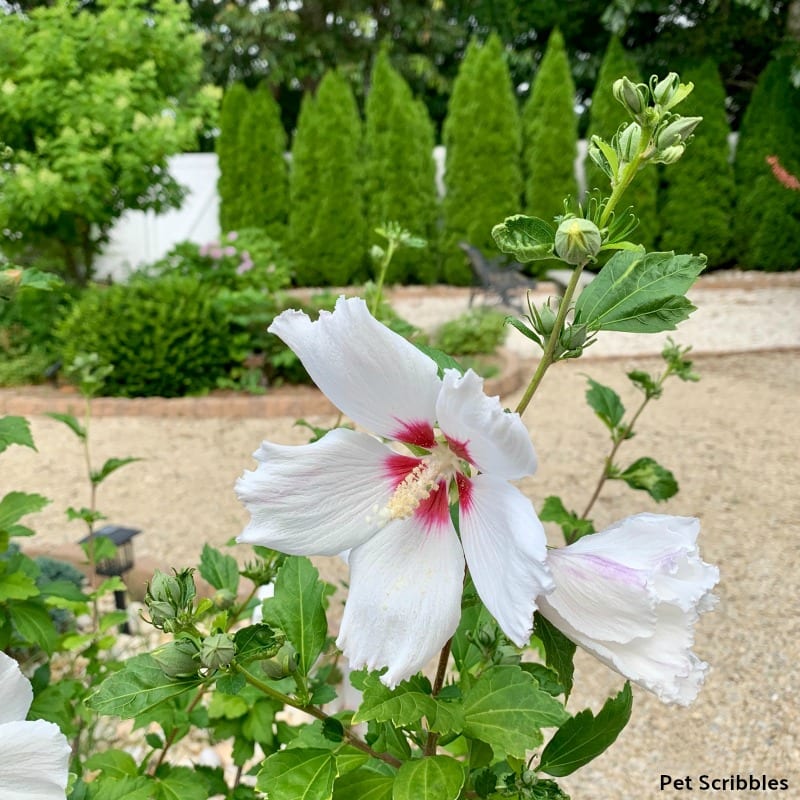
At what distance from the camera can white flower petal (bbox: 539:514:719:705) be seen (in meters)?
0.54

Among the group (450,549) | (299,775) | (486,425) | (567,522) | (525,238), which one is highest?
(525,238)

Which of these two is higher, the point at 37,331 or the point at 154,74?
the point at 154,74

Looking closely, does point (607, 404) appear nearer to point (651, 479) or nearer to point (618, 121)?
point (651, 479)

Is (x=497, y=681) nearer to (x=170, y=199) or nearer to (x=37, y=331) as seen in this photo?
(x=37, y=331)

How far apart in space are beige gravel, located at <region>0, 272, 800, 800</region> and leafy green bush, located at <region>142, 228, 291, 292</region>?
1.95 metres

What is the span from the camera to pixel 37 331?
241 inches

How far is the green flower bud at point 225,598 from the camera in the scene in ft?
3.68

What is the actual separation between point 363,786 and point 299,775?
0.09 m

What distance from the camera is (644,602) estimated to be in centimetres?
54

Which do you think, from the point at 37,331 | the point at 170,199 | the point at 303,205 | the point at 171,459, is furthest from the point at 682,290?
the point at 303,205

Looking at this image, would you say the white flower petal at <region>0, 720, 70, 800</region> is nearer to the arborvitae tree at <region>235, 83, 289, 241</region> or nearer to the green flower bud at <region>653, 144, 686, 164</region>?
the green flower bud at <region>653, 144, 686, 164</region>

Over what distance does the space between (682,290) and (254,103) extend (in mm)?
10134

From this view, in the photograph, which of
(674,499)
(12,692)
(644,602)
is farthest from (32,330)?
(644,602)

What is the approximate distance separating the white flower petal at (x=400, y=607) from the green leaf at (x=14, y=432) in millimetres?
878
